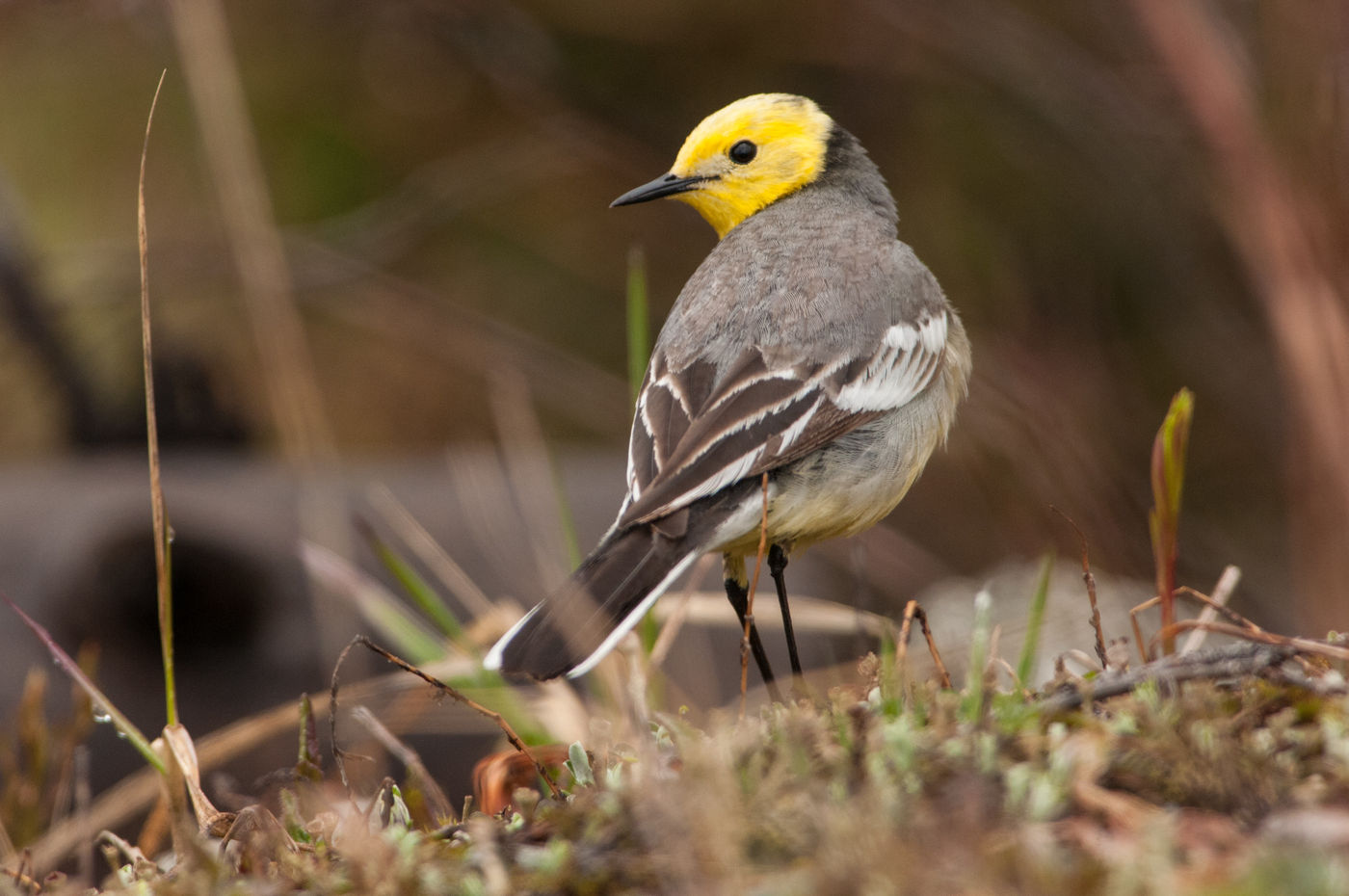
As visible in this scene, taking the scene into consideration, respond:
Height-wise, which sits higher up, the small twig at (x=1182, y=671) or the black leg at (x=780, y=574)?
the small twig at (x=1182, y=671)

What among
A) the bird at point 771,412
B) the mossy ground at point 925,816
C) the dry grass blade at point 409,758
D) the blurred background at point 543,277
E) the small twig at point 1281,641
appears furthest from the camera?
the blurred background at point 543,277

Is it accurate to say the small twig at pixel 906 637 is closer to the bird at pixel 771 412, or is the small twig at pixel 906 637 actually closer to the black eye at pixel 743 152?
the bird at pixel 771 412

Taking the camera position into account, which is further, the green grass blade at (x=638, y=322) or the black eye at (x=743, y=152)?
the black eye at (x=743, y=152)

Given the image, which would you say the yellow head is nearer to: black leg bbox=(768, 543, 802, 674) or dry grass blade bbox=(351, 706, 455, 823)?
black leg bbox=(768, 543, 802, 674)

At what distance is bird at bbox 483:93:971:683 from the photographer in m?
2.97

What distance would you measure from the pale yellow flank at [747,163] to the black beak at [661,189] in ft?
0.07

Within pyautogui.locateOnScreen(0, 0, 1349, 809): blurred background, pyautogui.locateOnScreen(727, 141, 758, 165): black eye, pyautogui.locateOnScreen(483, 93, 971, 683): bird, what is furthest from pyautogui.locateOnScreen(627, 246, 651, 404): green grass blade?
pyautogui.locateOnScreen(727, 141, 758, 165): black eye

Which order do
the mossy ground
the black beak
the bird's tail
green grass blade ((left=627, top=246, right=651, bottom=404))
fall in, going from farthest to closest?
the black beak < green grass blade ((left=627, top=246, right=651, bottom=404)) < the bird's tail < the mossy ground

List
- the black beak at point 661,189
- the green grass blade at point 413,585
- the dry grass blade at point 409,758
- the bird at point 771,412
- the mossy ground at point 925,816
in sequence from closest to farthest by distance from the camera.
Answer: the mossy ground at point 925,816 → the dry grass blade at point 409,758 → the bird at point 771,412 → the green grass blade at point 413,585 → the black beak at point 661,189

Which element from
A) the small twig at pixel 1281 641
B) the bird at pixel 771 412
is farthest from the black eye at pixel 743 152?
the small twig at pixel 1281 641

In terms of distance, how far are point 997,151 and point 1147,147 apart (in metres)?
1.40

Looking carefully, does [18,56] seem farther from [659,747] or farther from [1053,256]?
[659,747]

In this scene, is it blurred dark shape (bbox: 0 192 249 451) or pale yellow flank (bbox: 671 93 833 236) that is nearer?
pale yellow flank (bbox: 671 93 833 236)

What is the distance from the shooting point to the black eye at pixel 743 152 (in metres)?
4.77
